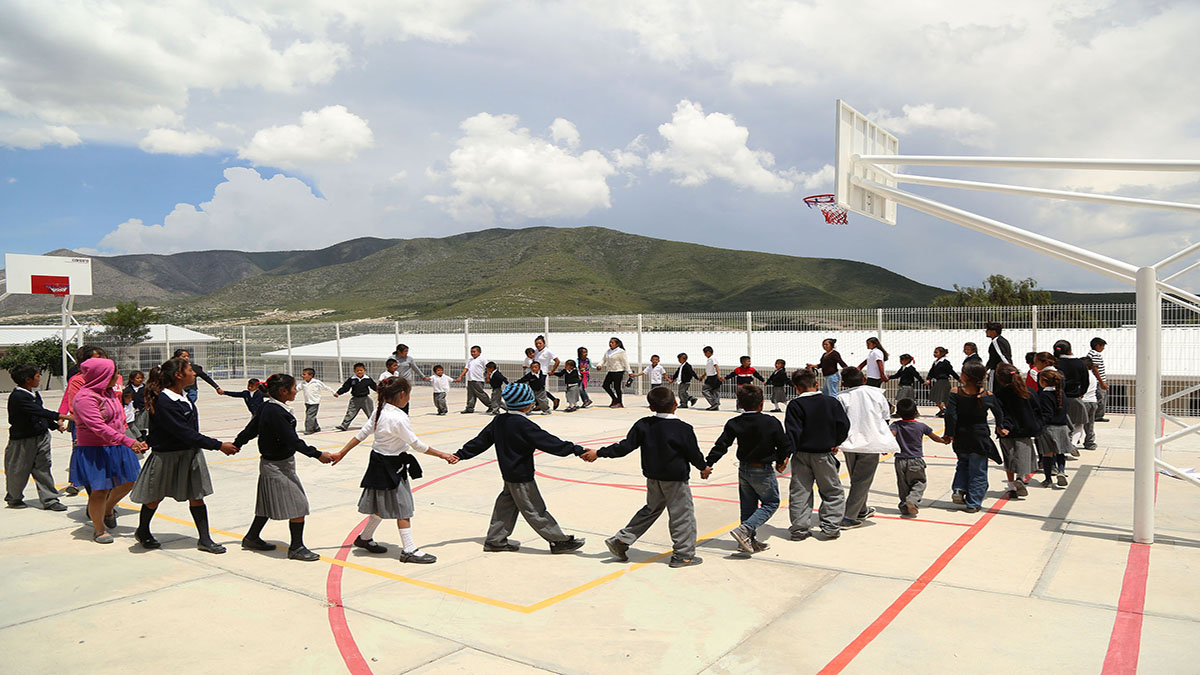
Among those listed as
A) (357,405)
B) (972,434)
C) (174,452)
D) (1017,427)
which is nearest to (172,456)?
(174,452)

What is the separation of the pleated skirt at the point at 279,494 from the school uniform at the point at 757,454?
3540mm

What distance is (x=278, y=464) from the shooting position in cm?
668

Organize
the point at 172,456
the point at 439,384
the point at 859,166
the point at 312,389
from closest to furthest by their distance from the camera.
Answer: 1. the point at 172,456
2. the point at 859,166
3. the point at 312,389
4. the point at 439,384

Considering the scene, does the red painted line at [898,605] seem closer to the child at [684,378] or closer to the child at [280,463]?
the child at [280,463]

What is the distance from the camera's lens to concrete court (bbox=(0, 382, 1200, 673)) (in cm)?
467

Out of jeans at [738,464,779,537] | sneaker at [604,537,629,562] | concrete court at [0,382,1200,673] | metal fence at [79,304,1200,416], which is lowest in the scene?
concrete court at [0,382,1200,673]

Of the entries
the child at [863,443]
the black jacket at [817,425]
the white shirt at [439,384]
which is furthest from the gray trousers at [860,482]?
the white shirt at [439,384]

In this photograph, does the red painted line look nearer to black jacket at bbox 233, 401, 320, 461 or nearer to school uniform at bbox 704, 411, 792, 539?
school uniform at bbox 704, 411, 792, 539

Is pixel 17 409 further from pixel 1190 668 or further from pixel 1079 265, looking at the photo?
pixel 1079 265

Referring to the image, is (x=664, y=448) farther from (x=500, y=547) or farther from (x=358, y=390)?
(x=358, y=390)

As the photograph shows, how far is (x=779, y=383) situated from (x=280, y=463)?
1255cm

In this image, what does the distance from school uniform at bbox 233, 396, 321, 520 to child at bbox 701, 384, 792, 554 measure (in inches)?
138

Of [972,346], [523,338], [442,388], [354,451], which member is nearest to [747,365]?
[972,346]


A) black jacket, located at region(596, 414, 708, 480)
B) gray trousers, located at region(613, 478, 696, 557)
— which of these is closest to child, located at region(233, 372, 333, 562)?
black jacket, located at region(596, 414, 708, 480)
